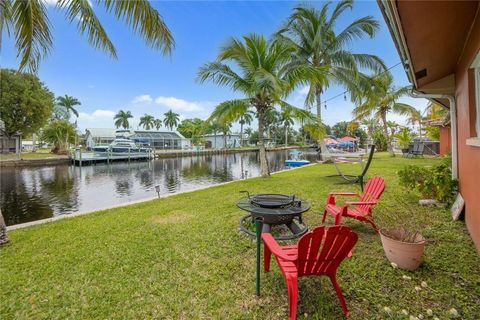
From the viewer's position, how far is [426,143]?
1884cm

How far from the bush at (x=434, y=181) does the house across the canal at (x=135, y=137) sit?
43.7m

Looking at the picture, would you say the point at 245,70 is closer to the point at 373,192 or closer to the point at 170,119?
the point at 373,192

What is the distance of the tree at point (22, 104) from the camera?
25.2 meters

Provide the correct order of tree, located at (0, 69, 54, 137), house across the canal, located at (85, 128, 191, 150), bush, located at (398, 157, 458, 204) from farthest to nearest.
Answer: house across the canal, located at (85, 128, 191, 150)
tree, located at (0, 69, 54, 137)
bush, located at (398, 157, 458, 204)

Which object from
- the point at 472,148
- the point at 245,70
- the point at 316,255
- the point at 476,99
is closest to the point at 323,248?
the point at 316,255

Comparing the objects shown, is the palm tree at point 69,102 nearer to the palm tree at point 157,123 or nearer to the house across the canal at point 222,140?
the palm tree at point 157,123

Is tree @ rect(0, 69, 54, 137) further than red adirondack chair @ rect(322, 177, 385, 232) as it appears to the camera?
Yes

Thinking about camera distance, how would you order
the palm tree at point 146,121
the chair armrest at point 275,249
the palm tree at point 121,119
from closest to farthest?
1. the chair armrest at point 275,249
2. the palm tree at point 121,119
3. the palm tree at point 146,121

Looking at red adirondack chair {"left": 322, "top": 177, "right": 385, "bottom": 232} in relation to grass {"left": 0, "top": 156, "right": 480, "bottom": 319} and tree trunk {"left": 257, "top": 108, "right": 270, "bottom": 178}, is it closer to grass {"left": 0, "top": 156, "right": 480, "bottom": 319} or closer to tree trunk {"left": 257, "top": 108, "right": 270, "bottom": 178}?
grass {"left": 0, "top": 156, "right": 480, "bottom": 319}

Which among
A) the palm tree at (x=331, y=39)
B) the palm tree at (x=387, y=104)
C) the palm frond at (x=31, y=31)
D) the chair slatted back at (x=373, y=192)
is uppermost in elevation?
the palm tree at (x=331, y=39)

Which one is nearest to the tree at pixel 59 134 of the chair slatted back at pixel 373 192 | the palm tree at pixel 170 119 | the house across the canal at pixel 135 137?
the house across the canal at pixel 135 137

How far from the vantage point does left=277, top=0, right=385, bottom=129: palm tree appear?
12.9 meters

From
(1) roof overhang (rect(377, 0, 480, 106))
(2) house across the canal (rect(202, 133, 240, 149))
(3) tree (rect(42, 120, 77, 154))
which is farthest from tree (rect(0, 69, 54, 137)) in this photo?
(2) house across the canal (rect(202, 133, 240, 149))

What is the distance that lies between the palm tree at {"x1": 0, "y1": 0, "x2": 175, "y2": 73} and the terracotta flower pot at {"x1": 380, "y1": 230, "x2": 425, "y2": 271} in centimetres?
493
